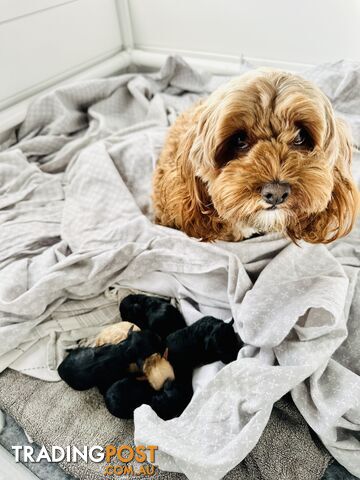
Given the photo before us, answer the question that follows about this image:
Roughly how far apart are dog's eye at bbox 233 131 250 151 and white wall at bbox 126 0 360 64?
1509 mm

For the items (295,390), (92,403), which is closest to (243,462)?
(295,390)

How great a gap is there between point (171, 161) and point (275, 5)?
1.40 metres

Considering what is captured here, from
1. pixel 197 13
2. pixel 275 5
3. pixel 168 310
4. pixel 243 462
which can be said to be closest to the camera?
pixel 243 462

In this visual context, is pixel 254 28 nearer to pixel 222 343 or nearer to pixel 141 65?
pixel 141 65

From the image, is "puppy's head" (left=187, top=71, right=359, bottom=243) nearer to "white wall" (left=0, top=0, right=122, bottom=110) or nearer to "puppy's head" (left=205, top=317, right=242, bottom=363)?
"puppy's head" (left=205, top=317, right=242, bottom=363)

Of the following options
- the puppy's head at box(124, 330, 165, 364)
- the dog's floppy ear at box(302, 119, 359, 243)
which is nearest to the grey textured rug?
the puppy's head at box(124, 330, 165, 364)

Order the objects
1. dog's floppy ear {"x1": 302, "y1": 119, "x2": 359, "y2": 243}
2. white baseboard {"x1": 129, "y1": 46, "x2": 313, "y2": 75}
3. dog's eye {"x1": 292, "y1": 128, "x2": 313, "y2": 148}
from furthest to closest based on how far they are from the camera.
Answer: white baseboard {"x1": 129, "y1": 46, "x2": 313, "y2": 75}
dog's floppy ear {"x1": 302, "y1": 119, "x2": 359, "y2": 243}
dog's eye {"x1": 292, "y1": 128, "x2": 313, "y2": 148}

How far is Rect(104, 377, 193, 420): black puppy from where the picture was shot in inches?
52.8

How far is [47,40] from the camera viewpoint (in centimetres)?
256

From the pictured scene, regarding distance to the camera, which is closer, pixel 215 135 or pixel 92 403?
pixel 215 135

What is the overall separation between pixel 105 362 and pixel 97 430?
0.67 ft

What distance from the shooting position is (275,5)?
253 centimetres

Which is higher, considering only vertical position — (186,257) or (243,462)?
(186,257)

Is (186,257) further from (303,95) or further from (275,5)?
(275,5)
